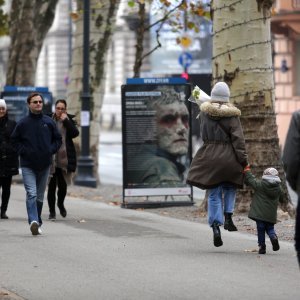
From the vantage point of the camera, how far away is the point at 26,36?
29.1 metres

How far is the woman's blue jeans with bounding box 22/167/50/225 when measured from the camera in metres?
13.8

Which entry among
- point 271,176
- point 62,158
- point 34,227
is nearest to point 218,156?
point 271,176

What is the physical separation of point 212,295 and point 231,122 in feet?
10.9

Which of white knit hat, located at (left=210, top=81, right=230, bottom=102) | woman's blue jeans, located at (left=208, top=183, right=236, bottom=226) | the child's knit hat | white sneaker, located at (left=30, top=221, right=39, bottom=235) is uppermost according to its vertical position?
white knit hat, located at (left=210, top=81, right=230, bottom=102)

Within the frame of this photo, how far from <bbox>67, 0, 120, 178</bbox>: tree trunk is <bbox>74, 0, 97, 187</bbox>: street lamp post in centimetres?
140

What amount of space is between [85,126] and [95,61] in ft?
7.34

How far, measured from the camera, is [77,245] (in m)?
12.8

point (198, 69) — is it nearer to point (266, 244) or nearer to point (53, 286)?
point (266, 244)

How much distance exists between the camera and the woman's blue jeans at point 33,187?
13.8 m

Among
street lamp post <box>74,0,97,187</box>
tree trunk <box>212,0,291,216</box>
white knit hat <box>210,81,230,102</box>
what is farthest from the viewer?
street lamp post <box>74,0,97,187</box>

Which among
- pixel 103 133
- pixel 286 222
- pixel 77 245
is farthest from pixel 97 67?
pixel 103 133

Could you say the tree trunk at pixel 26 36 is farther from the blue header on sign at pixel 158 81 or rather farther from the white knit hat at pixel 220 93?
the white knit hat at pixel 220 93

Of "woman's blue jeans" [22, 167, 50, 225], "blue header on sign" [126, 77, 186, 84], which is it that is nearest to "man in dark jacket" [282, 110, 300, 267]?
"woman's blue jeans" [22, 167, 50, 225]

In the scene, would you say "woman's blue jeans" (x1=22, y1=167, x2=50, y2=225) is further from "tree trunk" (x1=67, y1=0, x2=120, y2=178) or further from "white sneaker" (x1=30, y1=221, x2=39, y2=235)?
"tree trunk" (x1=67, y1=0, x2=120, y2=178)
